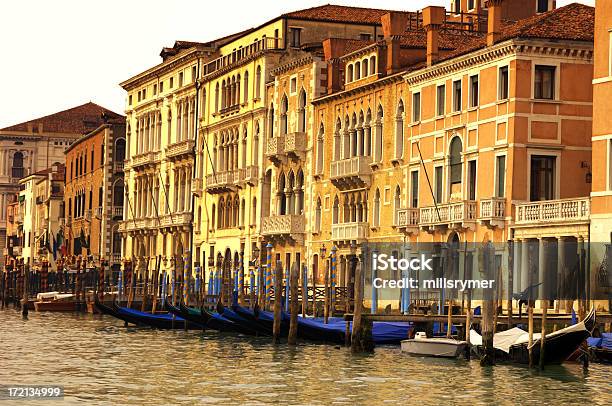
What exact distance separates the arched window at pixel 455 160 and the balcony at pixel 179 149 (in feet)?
67.6

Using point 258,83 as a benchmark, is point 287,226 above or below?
below

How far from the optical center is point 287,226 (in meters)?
50.3

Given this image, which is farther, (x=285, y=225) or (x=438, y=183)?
(x=285, y=225)

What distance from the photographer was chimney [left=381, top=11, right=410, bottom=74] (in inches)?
1751

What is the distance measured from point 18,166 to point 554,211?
212 feet

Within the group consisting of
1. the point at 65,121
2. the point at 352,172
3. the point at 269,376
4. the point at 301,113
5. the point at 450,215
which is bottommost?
the point at 269,376

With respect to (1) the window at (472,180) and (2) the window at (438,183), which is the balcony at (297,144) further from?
(1) the window at (472,180)

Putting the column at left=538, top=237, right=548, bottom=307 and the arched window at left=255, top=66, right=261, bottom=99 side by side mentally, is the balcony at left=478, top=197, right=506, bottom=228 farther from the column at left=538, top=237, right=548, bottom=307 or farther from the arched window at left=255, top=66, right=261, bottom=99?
the arched window at left=255, top=66, right=261, bottom=99

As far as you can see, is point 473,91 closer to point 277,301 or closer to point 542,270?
point 542,270

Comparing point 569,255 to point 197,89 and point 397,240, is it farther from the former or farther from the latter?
point 197,89

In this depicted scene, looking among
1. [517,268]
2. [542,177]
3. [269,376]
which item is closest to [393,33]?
[542,177]

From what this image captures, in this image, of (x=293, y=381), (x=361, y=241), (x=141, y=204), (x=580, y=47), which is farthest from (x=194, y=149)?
(x=293, y=381)

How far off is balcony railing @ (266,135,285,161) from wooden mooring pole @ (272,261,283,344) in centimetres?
1658

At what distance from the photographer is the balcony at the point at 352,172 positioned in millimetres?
45531
